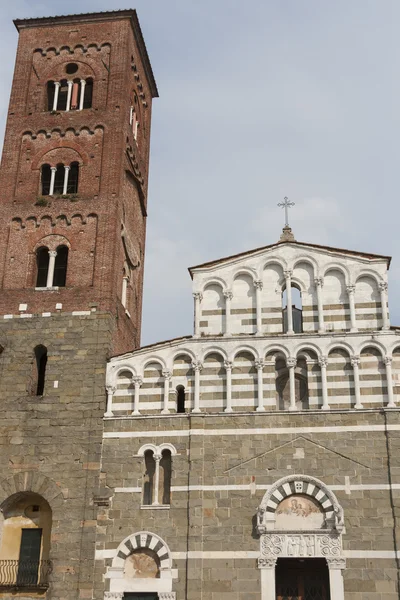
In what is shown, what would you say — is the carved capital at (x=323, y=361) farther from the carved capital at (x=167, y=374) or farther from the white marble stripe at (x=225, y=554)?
the white marble stripe at (x=225, y=554)

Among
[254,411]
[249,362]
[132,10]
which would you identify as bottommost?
[254,411]

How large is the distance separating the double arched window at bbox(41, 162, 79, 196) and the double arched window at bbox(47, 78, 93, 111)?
2.46m

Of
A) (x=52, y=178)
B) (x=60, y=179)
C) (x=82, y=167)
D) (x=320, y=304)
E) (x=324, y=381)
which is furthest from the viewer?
(x=60, y=179)

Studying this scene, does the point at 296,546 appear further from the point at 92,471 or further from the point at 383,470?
the point at 92,471

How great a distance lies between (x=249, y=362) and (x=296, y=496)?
154 inches

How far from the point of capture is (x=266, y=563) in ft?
64.0

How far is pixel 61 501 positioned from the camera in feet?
68.4

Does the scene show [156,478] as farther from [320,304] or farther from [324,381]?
[320,304]

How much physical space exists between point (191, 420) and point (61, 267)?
679 centimetres

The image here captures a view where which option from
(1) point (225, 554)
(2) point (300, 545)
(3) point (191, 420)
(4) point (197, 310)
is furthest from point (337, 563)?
(4) point (197, 310)

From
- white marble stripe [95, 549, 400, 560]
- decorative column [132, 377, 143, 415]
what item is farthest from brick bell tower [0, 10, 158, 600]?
decorative column [132, 377, 143, 415]

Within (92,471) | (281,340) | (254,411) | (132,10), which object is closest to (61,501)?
(92,471)

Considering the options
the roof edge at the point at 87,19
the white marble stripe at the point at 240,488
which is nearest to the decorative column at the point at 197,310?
the white marble stripe at the point at 240,488

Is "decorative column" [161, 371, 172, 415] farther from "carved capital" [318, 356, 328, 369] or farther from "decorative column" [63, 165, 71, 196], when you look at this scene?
"decorative column" [63, 165, 71, 196]
